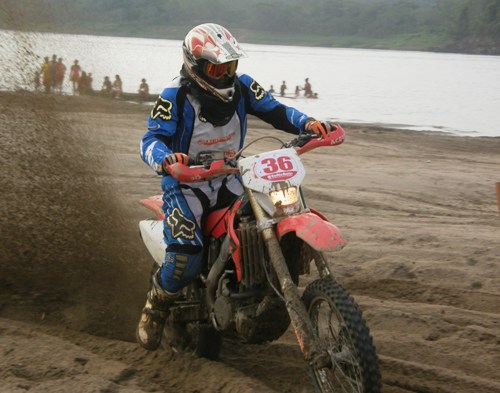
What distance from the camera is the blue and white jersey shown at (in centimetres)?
466

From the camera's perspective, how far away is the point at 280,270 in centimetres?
414

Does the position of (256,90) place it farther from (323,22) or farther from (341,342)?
(323,22)

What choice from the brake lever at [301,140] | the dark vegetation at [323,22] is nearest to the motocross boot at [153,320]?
the brake lever at [301,140]

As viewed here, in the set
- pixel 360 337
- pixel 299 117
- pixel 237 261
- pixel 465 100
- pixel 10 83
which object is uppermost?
pixel 465 100

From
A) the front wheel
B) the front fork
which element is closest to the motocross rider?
the front fork

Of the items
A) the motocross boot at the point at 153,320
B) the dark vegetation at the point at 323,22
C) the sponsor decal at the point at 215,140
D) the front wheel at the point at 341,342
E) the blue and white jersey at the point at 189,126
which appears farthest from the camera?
the dark vegetation at the point at 323,22

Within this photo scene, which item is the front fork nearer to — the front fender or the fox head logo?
the front fender

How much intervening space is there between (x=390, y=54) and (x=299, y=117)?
83.8m

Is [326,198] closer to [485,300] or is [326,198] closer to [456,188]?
[456,188]

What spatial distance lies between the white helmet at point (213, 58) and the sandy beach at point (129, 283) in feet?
5.48

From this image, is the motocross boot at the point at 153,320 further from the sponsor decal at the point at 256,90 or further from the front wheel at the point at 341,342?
the sponsor decal at the point at 256,90

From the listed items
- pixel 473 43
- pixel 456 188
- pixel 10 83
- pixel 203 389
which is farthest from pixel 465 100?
pixel 473 43

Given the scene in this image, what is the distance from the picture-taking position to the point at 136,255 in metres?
6.47

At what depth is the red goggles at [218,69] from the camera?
15.0 feet
